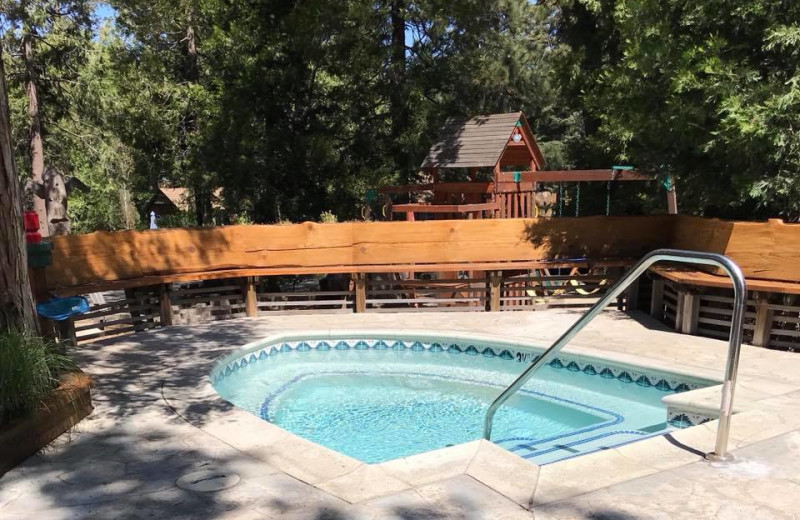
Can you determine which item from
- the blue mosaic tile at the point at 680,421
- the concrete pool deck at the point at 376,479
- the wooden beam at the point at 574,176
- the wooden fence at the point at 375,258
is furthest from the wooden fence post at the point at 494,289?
the blue mosaic tile at the point at 680,421

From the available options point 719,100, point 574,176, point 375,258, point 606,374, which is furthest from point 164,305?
point 719,100

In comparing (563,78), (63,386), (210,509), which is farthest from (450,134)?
(210,509)

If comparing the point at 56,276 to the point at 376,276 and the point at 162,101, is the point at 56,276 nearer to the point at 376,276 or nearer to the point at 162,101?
the point at 376,276

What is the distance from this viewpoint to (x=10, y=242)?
4.77 meters

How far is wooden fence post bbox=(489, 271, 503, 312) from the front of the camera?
9.98 metres

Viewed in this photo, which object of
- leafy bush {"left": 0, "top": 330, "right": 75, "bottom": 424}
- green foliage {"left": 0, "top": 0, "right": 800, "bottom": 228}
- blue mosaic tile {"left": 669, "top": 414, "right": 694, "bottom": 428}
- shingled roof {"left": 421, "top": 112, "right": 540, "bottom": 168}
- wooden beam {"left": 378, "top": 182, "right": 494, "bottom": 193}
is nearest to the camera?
leafy bush {"left": 0, "top": 330, "right": 75, "bottom": 424}

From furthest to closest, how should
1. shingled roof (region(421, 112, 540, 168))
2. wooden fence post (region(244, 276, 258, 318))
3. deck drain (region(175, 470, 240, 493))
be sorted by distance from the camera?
1. shingled roof (region(421, 112, 540, 168))
2. wooden fence post (region(244, 276, 258, 318))
3. deck drain (region(175, 470, 240, 493))

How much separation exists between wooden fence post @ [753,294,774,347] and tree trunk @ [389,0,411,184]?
31.8 feet

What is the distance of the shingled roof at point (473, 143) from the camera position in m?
12.5

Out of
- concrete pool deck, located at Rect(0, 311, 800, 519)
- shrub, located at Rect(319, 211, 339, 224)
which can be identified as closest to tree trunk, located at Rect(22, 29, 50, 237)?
shrub, located at Rect(319, 211, 339, 224)

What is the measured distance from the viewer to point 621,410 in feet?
22.4

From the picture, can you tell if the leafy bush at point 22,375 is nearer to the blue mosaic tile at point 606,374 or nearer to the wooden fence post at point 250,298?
the wooden fence post at point 250,298

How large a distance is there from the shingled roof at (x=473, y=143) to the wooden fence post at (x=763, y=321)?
6.00 metres

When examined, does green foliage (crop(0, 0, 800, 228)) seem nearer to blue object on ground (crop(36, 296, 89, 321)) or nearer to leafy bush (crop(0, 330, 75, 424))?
blue object on ground (crop(36, 296, 89, 321))
